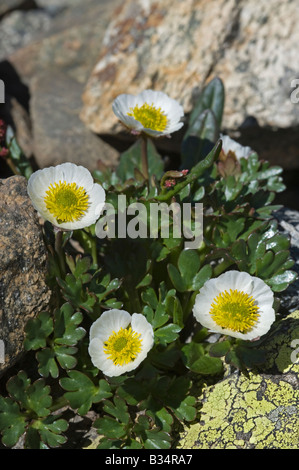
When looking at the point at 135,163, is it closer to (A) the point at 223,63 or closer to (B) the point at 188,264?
(B) the point at 188,264

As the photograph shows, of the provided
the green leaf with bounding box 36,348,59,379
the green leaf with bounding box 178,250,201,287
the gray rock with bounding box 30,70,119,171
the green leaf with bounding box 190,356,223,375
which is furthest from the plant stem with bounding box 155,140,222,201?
the gray rock with bounding box 30,70,119,171

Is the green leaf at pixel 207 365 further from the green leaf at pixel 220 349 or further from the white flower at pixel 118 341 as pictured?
the white flower at pixel 118 341

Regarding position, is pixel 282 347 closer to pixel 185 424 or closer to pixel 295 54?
pixel 185 424

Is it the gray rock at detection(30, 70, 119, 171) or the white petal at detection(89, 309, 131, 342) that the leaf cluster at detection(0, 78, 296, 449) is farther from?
the gray rock at detection(30, 70, 119, 171)

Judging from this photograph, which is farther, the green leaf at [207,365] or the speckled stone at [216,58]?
the speckled stone at [216,58]
